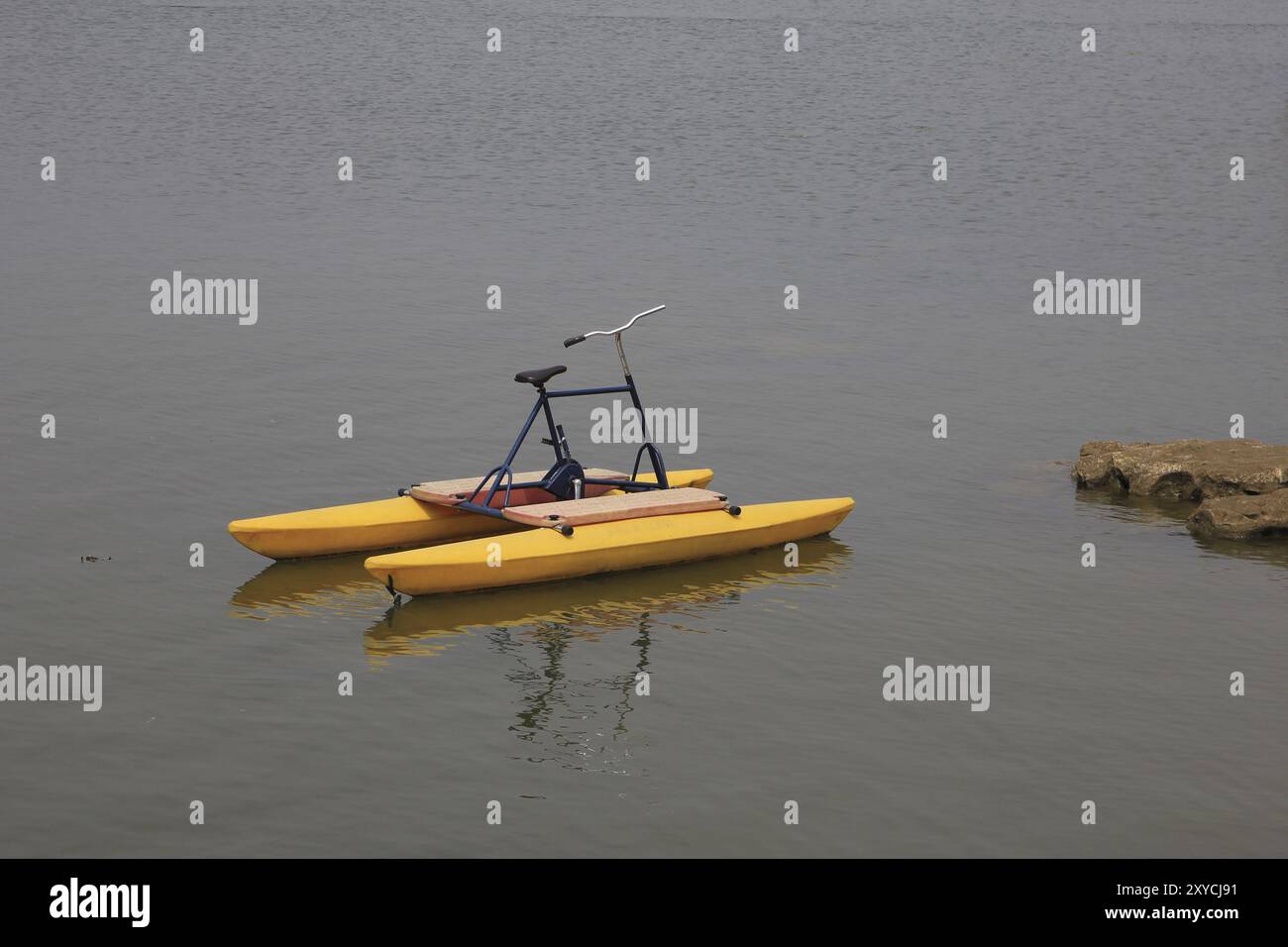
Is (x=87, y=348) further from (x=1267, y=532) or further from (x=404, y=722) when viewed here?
(x=1267, y=532)

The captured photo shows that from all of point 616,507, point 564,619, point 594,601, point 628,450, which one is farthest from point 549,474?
point 628,450

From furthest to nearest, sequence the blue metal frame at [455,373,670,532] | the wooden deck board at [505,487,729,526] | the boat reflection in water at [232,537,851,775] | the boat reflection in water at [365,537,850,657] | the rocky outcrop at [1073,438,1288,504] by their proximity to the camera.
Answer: the rocky outcrop at [1073,438,1288,504] < the blue metal frame at [455,373,670,532] < the wooden deck board at [505,487,729,526] < the boat reflection in water at [365,537,850,657] < the boat reflection in water at [232,537,851,775]

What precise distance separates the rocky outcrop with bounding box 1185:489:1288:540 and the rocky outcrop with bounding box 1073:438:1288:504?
1.40 feet

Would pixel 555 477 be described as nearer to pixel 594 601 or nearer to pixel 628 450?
pixel 594 601

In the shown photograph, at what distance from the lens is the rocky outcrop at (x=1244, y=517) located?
1661 centimetres

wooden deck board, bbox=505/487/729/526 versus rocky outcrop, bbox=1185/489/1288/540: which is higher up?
wooden deck board, bbox=505/487/729/526

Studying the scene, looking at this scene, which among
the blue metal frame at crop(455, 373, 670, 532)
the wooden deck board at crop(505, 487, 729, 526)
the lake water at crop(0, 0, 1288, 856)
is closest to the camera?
the lake water at crop(0, 0, 1288, 856)

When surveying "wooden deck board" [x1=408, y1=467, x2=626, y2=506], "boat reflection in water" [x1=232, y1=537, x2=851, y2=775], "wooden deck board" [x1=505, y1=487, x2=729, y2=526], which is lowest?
"boat reflection in water" [x1=232, y1=537, x2=851, y2=775]

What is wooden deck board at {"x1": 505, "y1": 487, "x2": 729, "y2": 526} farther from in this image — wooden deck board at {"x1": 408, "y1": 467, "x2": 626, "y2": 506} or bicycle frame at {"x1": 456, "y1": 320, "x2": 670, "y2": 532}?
wooden deck board at {"x1": 408, "y1": 467, "x2": 626, "y2": 506}

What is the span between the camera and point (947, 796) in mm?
11359

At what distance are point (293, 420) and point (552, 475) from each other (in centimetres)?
569

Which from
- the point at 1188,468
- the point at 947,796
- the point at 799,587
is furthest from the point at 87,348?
the point at 947,796

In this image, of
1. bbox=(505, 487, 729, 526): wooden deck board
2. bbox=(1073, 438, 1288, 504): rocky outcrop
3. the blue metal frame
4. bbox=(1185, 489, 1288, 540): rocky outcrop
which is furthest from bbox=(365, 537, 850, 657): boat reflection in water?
bbox=(1073, 438, 1288, 504): rocky outcrop

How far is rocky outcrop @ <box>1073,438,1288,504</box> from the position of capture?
57.4 feet
